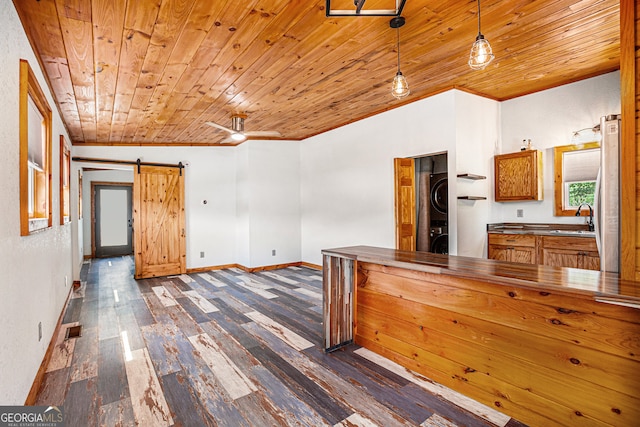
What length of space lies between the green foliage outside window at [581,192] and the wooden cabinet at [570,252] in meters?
0.74

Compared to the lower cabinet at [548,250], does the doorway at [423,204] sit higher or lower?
higher

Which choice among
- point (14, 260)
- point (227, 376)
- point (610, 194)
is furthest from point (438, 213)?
point (14, 260)

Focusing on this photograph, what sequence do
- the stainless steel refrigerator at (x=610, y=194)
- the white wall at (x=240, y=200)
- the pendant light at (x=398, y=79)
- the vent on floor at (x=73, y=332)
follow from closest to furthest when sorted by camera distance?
1. the stainless steel refrigerator at (x=610, y=194)
2. the pendant light at (x=398, y=79)
3. the vent on floor at (x=73, y=332)
4. the white wall at (x=240, y=200)

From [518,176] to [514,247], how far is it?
1019 mm

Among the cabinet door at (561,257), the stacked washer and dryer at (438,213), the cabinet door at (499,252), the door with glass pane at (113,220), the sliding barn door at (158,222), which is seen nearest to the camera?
the cabinet door at (561,257)

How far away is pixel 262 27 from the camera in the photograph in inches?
94.2

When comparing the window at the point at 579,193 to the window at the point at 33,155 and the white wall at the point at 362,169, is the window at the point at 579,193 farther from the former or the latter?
the window at the point at 33,155

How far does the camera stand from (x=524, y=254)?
3.95 m

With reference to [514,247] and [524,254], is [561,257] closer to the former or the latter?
[524,254]

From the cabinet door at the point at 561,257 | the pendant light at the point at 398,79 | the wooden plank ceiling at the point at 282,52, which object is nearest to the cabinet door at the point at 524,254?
the cabinet door at the point at 561,257

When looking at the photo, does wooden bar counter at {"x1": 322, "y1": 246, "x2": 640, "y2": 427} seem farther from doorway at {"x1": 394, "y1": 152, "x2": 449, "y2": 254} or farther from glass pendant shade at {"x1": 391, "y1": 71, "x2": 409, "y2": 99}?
doorway at {"x1": 394, "y1": 152, "x2": 449, "y2": 254}

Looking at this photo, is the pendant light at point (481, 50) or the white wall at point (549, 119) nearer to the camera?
the pendant light at point (481, 50)

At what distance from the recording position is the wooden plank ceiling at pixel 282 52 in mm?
2211

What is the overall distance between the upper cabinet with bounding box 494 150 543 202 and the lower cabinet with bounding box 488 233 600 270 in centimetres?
64
